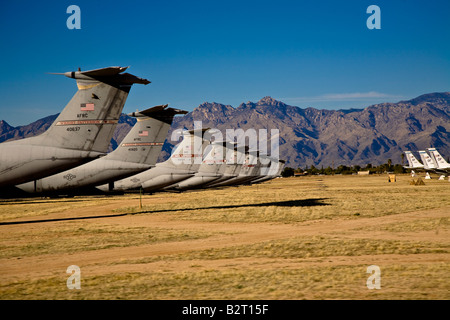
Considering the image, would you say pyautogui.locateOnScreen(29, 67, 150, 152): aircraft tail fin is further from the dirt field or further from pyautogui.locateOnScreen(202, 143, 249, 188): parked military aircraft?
pyautogui.locateOnScreen(202, 143, 249, 188): parked military aircraft

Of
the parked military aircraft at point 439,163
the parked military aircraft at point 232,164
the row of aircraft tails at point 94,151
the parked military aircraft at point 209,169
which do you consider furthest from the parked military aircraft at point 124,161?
the parked military aircraft at point 439,163

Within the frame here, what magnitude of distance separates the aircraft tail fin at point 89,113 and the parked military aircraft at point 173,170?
58.0 ft

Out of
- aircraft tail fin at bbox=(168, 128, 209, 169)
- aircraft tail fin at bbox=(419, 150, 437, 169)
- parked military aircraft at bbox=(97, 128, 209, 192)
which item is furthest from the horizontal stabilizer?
aircraft tail fin at bbox=(419, 150, 437, 169)

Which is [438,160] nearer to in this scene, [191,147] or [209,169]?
[209,169]

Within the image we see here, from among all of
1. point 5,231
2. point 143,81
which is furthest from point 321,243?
point 5,231

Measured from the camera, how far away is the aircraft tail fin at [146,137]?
35.1m

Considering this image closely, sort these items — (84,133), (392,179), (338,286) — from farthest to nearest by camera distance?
(392,179)
(84,133)
(338,286)

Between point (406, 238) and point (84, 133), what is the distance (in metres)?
19.3

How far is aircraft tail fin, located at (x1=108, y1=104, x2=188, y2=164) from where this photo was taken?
115ft

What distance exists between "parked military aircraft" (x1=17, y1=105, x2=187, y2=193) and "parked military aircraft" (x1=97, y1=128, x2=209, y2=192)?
8.45 m

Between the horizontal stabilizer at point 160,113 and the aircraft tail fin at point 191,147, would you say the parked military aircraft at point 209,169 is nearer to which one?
the aircraft tail fin at point 191,147

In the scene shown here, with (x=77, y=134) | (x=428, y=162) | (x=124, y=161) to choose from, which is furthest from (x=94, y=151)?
(x=428, y=162)

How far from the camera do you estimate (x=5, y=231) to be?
2347 cm

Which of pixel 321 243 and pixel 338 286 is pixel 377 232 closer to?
pixel 321 243
